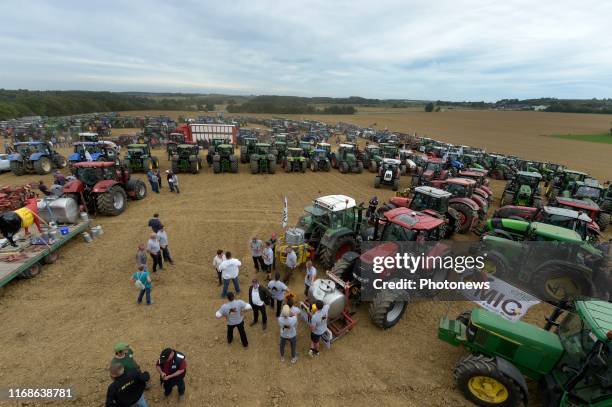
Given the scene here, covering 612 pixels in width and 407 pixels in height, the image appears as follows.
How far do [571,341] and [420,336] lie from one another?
2.14 meters

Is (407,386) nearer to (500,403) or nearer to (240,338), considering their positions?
→ (500,403)

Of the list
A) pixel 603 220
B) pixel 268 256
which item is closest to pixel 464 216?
pixel 603 220

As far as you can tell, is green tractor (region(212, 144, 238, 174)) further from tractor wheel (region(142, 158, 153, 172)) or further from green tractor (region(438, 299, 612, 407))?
green tractor (region(438, 299, 612, 407))

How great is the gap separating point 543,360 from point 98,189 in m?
11.6

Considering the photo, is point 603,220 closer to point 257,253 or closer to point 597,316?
point 597,316

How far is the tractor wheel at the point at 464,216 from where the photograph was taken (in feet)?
30.5

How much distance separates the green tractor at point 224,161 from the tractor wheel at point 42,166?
8.13 m

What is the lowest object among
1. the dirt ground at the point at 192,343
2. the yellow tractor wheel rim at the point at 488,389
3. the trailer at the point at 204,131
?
the dirt ground at the point at 192,343

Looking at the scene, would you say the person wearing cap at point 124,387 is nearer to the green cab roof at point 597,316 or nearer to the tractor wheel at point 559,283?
the green cab roof at point 597,316

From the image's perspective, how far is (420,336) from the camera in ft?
17.0

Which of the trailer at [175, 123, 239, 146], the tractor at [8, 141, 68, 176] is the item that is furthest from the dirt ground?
the trailer at [175, 123, 239, 146]

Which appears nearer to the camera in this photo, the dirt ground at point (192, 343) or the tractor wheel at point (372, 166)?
the dirt ground at point (192, 343)

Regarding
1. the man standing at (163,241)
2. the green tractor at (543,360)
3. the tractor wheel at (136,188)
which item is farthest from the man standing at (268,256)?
the tractor wheel at (136,188)

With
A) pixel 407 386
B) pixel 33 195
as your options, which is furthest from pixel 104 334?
pixel 33 195
